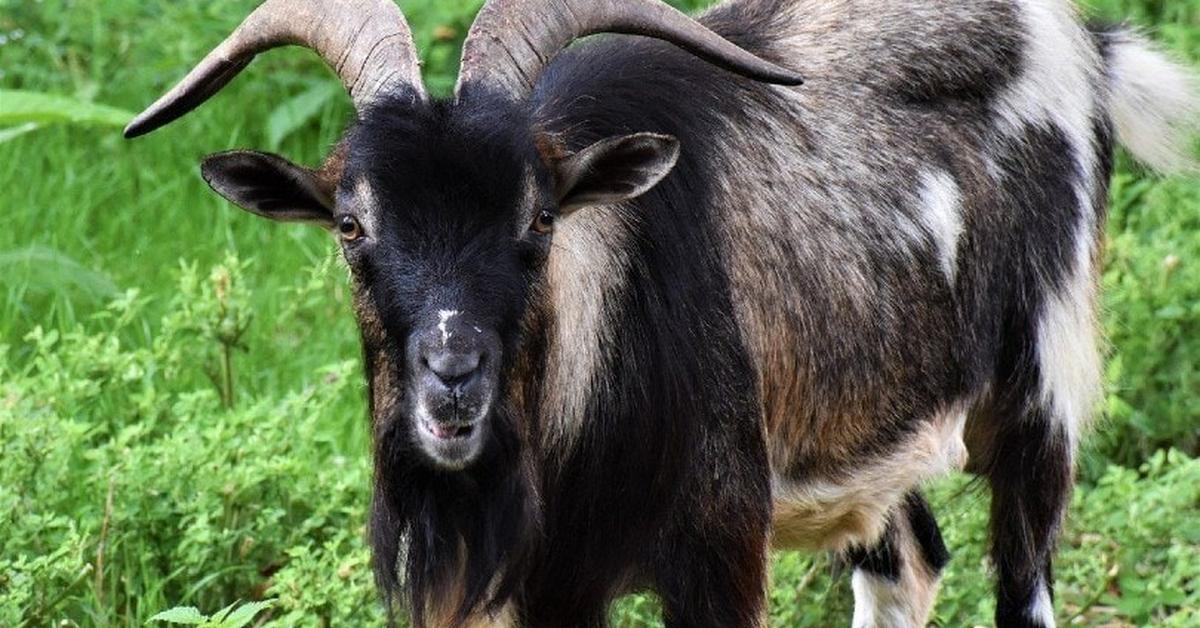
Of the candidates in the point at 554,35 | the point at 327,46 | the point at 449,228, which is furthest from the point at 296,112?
the point at 449,228

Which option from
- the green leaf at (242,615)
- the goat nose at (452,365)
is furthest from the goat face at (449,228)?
the green leaf at (242,615)

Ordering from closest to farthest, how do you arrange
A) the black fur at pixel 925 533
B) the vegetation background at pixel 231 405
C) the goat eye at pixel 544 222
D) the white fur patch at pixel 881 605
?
1. the goat eye at pixel 544 222
2. the vegetation background at pixel 231 405
3. the white fur patch at pixel 881 605
4. the black fur at pixel 925 533

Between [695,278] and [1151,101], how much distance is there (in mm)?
2159

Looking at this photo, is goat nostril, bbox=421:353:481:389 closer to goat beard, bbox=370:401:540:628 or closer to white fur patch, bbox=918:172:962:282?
goat beard, bbox=370:401:540:628

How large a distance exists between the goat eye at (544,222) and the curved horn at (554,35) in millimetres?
303

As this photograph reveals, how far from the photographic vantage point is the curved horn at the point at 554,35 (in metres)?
4.61

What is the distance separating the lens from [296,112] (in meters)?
9.18

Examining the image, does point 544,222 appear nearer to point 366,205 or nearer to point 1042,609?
point 366,205

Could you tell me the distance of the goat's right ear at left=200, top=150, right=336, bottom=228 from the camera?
14.9 ft

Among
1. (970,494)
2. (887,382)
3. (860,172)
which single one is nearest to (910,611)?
(970,494)

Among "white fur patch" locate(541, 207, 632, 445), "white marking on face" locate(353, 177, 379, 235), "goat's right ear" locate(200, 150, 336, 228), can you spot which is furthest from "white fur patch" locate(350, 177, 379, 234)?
"white fur patch" locate(541, 207, 632, 445)

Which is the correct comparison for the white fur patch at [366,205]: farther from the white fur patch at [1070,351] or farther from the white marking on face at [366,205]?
the white fur patch at [1070,351]

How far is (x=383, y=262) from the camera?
14.1 ft

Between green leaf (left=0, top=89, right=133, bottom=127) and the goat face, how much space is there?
2.14m
